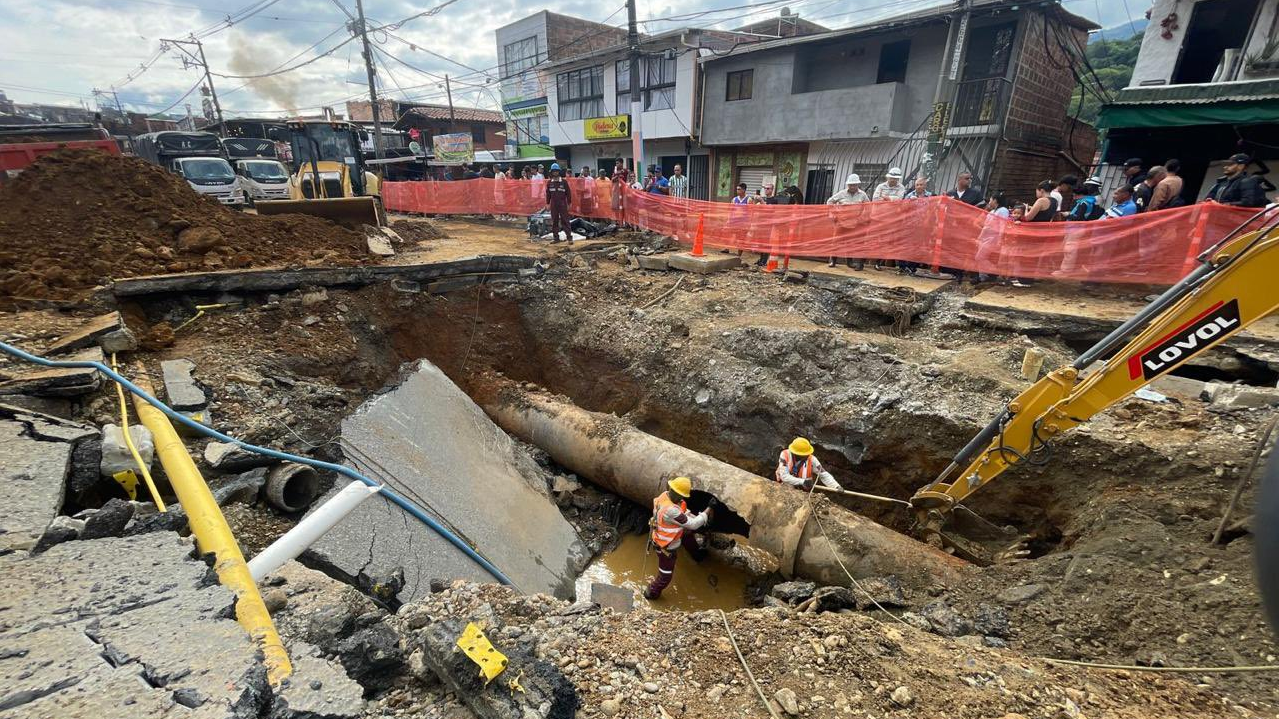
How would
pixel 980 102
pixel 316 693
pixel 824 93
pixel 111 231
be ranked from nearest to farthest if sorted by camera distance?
1. pixel 316 693
2. pixel 111 231
3. pixel 980 102
4. pixel 824 93

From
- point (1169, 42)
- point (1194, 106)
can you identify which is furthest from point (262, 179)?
point (1169, 42)

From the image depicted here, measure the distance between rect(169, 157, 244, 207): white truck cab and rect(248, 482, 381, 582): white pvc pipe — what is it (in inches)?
608

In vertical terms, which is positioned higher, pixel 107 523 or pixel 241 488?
pixel 107 523

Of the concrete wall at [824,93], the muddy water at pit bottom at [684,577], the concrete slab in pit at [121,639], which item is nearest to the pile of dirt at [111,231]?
the concrete slab in pit at [121,639]

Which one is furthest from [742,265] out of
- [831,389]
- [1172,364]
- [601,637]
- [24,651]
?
[24,651]

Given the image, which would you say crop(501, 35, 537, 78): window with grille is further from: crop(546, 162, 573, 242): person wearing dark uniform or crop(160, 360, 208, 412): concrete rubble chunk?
crop(160, 360, 208, 412): concrete rubble chunk

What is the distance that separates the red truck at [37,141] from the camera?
10039 millimetres

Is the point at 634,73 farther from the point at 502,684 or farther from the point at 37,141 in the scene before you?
the point at 502,684

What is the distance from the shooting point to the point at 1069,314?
6160 mm

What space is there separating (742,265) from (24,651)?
9.18m

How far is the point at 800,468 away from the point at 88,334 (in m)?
6.51

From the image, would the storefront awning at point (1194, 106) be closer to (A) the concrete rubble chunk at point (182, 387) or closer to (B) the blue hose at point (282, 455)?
(B) the blue hose at point (282, 455)

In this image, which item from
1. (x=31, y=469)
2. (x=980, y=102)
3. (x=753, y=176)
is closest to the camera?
(x=31, y=469)

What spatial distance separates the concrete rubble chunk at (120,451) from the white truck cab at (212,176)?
45.5ft
